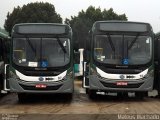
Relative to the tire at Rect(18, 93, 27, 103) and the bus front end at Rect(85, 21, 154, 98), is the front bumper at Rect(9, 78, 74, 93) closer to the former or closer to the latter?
the bus front end at Rect(85, 21, 154, 98)

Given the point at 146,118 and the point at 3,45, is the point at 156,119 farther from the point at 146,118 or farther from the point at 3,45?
the point at 3,45

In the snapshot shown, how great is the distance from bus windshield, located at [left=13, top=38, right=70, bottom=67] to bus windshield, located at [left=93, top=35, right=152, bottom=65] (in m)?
1.27

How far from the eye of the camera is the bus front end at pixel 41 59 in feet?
57.8

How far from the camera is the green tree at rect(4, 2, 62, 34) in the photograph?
193ft

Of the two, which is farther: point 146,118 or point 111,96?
point 111,96

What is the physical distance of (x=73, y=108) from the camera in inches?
648

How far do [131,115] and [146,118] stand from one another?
1.86 feet

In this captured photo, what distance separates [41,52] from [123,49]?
3.05 meters

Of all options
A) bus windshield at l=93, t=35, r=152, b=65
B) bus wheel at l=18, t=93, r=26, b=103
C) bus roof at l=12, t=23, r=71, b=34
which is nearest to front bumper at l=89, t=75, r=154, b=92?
bus windshield at l=93, t=35, r=152, b=65

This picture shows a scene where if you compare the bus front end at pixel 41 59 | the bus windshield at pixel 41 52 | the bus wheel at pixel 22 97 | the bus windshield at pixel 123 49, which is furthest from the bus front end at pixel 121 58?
the bus wheel at pixel 22 97

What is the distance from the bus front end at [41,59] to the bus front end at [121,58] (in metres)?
1.03

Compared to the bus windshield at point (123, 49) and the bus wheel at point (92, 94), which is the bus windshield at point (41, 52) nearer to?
the bus windshield at point (123, 49)

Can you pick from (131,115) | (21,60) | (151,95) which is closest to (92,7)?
(151,95)

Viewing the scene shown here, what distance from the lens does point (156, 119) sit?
1345 cm
